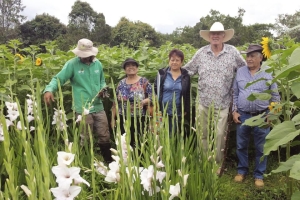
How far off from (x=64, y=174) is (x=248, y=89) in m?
2.96

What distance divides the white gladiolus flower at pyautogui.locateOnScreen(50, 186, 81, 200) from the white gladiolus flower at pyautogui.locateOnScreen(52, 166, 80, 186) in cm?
3

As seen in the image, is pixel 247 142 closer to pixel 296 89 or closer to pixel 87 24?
pixel 296 89

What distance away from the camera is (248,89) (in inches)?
143

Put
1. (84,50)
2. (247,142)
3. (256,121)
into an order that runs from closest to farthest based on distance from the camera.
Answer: (256,121) < (84,50) < (247,142)

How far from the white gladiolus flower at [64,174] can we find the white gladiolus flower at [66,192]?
30 millimetres

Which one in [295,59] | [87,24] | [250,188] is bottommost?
[250,188]

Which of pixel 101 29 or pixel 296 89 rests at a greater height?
pixel 101 29

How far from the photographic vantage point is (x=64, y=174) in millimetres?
1006

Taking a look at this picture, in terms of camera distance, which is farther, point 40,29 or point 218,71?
point 40,29

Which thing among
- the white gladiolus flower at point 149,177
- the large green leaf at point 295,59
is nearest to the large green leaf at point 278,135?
the large green leaf at point 295,59

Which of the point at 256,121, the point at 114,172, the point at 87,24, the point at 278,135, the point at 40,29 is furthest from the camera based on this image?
the point at 87,24

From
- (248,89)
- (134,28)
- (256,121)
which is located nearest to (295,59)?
(256,121)

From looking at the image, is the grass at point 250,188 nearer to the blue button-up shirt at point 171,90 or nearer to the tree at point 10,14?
the blue button-up shirt at point 171,90

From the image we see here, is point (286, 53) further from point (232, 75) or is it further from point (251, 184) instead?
point (251, 184)
